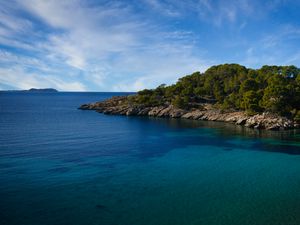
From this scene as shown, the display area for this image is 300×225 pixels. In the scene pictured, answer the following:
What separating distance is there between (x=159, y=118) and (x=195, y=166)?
53454 millimetres

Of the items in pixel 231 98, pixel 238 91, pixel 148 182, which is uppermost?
pixel 238 91

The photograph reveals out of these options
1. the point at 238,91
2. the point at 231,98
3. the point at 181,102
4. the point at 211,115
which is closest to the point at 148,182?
the point at 211,115

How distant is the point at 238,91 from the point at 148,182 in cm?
6787

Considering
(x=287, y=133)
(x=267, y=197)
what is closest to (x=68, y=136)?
(x=267, y=197)

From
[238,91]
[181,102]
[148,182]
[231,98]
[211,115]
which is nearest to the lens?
[148,182]

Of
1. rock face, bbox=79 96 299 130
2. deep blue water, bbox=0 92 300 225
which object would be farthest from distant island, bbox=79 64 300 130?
deep blue water, bbox=0 92 300 225

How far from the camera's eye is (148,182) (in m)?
24.4

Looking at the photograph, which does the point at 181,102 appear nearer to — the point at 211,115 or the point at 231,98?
the point at 211,115

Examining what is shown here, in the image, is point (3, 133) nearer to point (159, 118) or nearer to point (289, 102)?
point (159, 118)

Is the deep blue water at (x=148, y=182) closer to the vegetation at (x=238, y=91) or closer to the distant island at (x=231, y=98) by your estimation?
the distant island at (x=231, y=98)

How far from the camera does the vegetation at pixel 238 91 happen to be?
62562mm

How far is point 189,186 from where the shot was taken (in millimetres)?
23422

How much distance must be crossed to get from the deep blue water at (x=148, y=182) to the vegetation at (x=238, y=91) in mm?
20933

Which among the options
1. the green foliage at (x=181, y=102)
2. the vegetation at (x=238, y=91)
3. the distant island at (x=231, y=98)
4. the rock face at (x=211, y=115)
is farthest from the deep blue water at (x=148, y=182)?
the green foliage at (x=181, y=102)
